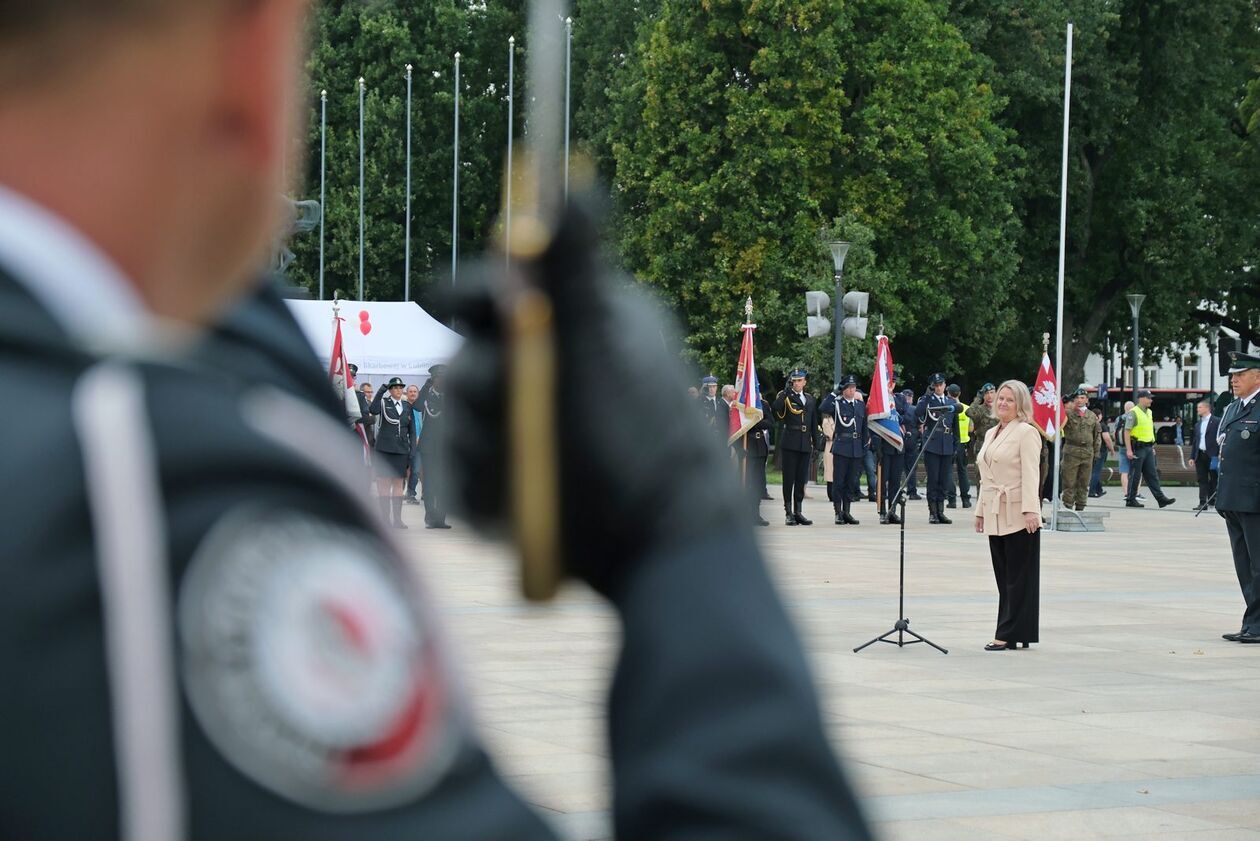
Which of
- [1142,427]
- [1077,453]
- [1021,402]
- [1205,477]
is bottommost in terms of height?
[1205,477]

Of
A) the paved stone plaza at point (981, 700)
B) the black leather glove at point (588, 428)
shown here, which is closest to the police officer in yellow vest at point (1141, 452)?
the paved stone plaza at point (981, 700)

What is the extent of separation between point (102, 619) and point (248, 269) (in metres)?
0.19

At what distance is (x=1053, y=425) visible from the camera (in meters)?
24.4

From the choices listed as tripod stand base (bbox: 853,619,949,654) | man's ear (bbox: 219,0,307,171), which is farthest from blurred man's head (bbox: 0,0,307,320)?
tripod stand base (bbox: 853,619,949,654)

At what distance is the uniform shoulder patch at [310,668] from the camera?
0.69 metres

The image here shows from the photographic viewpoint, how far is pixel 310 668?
2.36 ft

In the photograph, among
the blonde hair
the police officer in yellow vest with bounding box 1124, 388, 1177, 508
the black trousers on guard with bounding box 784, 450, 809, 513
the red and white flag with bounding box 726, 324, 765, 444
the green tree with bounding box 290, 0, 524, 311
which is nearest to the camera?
the blonde hair

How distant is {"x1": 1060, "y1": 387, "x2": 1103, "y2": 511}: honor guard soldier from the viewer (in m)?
29.6

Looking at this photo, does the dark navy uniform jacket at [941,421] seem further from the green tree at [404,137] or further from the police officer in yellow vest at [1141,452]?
the green tree at [404,137]

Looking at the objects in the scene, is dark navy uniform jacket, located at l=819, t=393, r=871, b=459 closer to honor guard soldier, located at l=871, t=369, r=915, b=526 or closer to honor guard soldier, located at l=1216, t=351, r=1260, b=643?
honor guard soldier, located at l=871, t=369, r=915, b=526

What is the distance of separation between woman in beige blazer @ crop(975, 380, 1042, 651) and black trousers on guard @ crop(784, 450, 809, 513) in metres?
13.1

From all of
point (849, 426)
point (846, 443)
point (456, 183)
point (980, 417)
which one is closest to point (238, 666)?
point (846, 443)

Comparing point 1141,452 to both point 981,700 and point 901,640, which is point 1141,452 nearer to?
point 901,640

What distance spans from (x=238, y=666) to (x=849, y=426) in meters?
27.7
